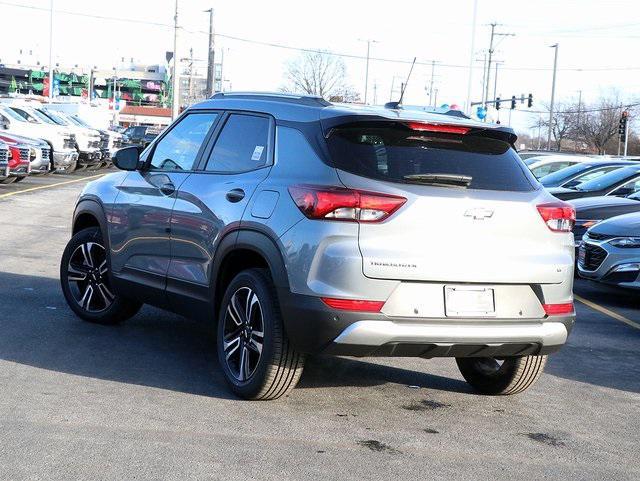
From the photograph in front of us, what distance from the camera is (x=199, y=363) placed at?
686 cm

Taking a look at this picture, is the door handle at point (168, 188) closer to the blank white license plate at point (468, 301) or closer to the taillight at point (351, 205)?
the taillight at point (351, 205)

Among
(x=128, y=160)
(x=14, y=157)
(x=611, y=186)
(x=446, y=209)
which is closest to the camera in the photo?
(x=446, y=209)

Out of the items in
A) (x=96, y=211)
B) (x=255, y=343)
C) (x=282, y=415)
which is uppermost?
(x=96, y=211)

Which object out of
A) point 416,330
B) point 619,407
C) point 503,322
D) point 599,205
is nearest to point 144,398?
point 416,330

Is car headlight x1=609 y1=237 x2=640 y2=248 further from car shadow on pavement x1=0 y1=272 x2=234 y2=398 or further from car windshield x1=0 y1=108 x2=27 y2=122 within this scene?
car windshield x1=0 y1=108 x2=27 y2=122

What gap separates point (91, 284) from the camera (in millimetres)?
8039

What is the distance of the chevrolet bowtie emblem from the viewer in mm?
5477

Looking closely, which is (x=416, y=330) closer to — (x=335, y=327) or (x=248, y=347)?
(x=335, y=327)

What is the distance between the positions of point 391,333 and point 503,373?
1.38 meters

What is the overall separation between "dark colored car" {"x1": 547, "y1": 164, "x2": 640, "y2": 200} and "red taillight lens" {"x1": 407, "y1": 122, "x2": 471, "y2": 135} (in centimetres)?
1032

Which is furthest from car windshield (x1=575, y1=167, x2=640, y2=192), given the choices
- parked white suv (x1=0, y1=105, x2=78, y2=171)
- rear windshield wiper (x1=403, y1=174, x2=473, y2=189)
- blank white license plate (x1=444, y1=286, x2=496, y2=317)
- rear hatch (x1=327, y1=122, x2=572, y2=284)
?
parked white suv (x1=0, y1=105, x2=78, y2=171)

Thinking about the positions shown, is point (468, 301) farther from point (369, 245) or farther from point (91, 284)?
point (91, 284)

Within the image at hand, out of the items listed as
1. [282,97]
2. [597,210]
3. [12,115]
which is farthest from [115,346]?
[12,115]

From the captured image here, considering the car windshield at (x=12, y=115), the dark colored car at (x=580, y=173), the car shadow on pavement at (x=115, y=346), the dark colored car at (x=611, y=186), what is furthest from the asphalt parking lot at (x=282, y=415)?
the car windshield at (x=12, y=115)
